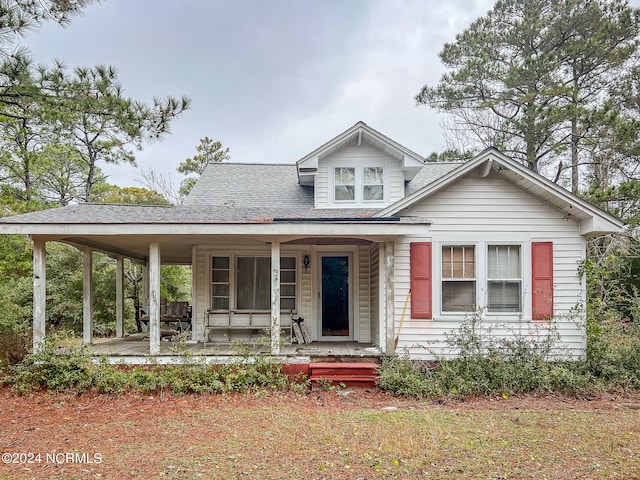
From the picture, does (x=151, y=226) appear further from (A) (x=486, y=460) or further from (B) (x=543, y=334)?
(B) (x=543, y=334)

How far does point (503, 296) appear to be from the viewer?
8.35m

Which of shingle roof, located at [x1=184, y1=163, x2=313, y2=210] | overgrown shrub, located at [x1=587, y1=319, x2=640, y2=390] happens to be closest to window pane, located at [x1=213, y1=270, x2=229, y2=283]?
shingle roof, located at [x1=184, y1=163, x2=313, y2=210]

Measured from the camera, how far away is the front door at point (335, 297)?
33.7 feet

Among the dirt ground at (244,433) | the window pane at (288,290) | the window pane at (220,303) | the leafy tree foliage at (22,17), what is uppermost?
the leafy tree foliage at (22,17)

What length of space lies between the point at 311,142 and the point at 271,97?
9.30m

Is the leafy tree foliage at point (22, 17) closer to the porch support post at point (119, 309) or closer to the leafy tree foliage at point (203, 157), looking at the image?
the porch support post at point (119, 309)

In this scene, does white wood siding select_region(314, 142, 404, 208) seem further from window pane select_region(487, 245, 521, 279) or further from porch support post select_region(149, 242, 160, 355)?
porch support post select_region(149, 242, 160, 355)

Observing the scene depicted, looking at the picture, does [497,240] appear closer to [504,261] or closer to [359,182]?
[504,261]

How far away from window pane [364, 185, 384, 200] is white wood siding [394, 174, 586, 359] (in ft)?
7.50

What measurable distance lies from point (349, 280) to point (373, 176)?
8.65 ft

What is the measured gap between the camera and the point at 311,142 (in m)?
31.6

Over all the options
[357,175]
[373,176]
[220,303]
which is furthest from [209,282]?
[373,176]

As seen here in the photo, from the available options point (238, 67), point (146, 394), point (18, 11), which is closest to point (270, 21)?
point (238, 67)

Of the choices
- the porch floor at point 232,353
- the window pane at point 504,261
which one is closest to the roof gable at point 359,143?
the window pane at point 504,261
